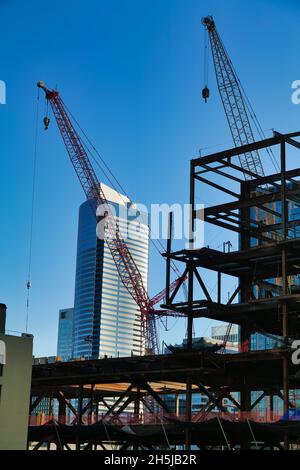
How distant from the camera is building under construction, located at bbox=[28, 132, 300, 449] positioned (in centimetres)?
6025

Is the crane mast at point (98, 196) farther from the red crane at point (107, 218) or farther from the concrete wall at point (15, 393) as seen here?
the concrete wall at point (15, 393)

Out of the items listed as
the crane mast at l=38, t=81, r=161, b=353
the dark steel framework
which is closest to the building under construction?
the dark steel framework

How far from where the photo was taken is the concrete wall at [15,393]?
5150 centimetres

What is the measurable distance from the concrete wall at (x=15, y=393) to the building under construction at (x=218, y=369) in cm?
972

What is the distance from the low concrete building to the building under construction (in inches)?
384

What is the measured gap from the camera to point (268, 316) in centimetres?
7488

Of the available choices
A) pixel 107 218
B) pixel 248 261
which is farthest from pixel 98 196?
pixel 248 261

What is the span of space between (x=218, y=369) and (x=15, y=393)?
18732 mm

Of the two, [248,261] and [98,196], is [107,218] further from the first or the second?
[248,261]

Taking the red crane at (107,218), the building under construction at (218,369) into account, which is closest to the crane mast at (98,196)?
the red crane at (107,218)
